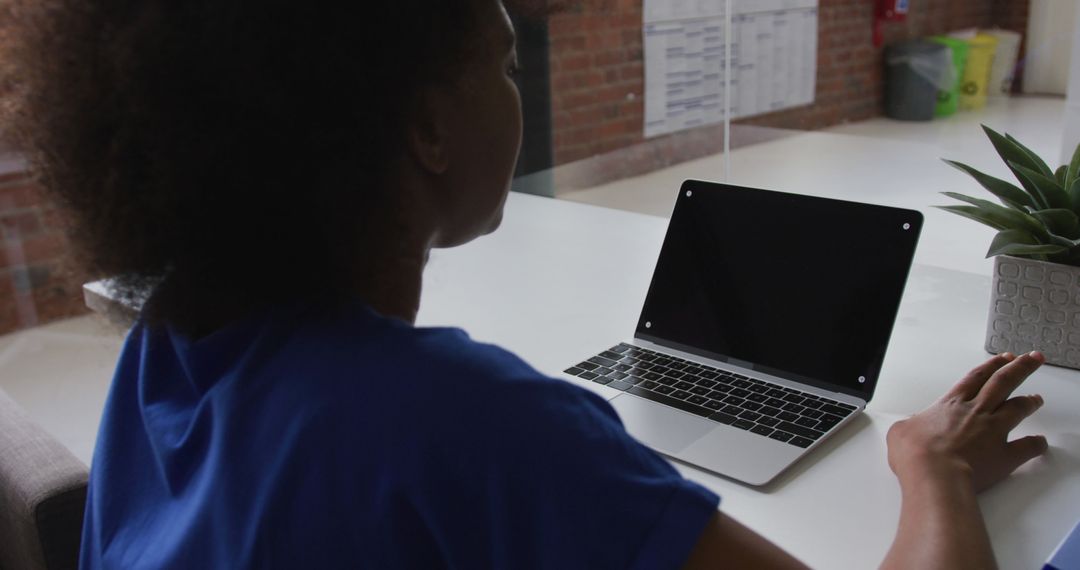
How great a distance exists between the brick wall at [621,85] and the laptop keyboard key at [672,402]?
1.42 meters

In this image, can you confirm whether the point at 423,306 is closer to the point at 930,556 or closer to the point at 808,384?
the point at 808,384

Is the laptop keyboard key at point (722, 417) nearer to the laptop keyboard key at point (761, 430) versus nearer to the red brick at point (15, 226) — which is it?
the laptop keyboard key at point (761, 430)

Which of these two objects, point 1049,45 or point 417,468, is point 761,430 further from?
point 1049,45

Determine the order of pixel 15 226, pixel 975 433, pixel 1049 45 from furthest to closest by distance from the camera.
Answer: pixel 15 226 < pixel 1049 45 < pixel 975 433

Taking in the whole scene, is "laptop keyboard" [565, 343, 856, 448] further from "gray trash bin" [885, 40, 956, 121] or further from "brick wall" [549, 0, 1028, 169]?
"brick wall" [549, 0, 1028, 169]

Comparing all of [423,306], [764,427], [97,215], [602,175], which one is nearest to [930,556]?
[764,427]

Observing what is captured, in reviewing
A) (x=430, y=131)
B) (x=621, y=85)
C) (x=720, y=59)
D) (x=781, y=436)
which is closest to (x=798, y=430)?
(x=781, y=436)

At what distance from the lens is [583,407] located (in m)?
0.54

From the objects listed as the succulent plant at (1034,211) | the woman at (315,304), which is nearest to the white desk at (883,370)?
the succulent plant at (1034,211)

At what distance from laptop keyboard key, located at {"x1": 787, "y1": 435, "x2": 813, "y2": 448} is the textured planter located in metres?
0.40

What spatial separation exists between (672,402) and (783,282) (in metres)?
0.21

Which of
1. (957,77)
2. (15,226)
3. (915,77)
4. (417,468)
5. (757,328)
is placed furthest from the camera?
(15,226)

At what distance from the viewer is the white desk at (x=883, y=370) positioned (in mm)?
Answer: 838

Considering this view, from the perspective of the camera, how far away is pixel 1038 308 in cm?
117
